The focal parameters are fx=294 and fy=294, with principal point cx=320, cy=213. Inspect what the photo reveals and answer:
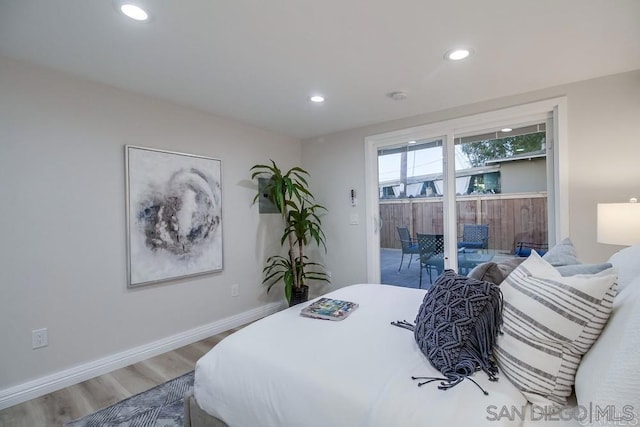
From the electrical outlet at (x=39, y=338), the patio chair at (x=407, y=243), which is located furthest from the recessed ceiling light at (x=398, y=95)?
the electrical outlet at (x=39, y=338)

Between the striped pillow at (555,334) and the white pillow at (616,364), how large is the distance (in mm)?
36

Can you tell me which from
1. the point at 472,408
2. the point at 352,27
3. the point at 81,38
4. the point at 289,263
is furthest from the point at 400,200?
the point at 81,38

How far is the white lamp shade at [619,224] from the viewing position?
6.12 ft

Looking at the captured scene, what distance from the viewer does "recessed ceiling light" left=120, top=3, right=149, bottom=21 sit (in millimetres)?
1501

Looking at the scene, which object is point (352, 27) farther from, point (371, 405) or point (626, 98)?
point (626, 98)

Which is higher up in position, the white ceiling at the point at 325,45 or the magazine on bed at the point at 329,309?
the white ceiling at the point at 325,45

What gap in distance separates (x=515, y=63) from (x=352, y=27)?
1.31 meters

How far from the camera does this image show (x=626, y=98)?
230 cm

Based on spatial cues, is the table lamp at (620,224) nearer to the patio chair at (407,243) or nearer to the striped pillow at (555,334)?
the striped pillow at (555,334)

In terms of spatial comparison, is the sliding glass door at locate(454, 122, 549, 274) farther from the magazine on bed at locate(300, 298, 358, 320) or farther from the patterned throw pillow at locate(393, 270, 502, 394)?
the patterned throw pillow at locate(393, 270, 502, 394)

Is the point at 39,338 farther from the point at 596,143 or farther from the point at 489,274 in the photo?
the point at 596,143

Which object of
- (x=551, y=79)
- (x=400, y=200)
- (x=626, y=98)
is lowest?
(x=400, y=200)

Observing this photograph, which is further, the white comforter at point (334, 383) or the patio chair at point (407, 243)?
the patio chair at point (407, 243)

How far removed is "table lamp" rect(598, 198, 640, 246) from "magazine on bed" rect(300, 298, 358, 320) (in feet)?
5.80
